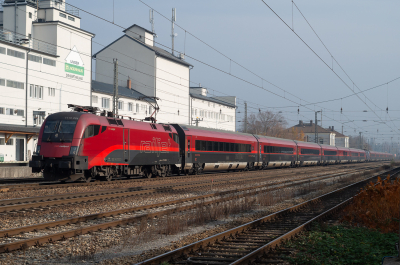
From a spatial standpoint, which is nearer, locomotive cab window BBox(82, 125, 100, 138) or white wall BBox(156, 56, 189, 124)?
locomotive cab window BBox(82, 125, 100, 138)

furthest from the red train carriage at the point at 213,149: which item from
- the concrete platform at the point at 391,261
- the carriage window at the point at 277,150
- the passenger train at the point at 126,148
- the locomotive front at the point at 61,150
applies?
the concrete platform at the point at 391,261

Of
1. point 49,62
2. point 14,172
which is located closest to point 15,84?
point 49,62

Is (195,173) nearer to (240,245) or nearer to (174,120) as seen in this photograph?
(240,245)

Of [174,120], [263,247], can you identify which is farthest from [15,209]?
[174,120]

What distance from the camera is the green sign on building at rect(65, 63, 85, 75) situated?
1928 inches

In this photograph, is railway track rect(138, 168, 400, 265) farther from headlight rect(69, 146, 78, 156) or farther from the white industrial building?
the white industrial building

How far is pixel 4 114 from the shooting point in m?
41.2

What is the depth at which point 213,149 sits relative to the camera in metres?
31.5

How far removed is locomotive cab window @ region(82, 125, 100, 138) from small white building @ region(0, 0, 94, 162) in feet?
67.6

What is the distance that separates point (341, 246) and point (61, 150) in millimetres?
13800

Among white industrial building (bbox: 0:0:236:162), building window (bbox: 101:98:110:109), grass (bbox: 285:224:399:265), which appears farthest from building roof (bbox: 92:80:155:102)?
grass (bbox: 285:224:399:265)

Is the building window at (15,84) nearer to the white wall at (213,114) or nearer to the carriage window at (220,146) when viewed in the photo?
the carriage window at (220,146)

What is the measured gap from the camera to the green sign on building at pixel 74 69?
4897 cm

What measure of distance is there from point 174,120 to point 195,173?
3652 cm
